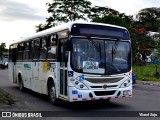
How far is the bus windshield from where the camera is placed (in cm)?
1138

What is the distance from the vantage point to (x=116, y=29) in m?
12.4

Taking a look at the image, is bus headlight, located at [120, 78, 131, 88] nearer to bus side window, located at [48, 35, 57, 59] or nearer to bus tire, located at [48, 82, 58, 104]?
bus tire, located at [48, 82, 58, 104]

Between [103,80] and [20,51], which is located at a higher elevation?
[20,51]

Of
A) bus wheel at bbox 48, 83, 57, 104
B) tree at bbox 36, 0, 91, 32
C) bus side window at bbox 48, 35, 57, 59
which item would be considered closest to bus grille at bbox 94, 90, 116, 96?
bus wheel at bbox 48, 83, 57, 104

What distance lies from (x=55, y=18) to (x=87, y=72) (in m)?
51.8

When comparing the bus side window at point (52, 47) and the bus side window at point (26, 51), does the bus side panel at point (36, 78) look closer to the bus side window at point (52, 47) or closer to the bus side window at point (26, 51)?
the bus side window at point (26, 51)

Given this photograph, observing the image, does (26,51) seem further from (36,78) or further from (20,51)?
(36,78)

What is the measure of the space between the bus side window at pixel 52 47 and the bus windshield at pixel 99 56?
58.9 inches

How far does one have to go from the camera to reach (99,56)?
1167 cm

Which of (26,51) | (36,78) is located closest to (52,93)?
(36,78)

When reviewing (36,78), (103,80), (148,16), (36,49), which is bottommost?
(36,78)

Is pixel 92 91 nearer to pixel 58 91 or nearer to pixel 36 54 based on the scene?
pixel 58 91

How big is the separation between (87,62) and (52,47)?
7.01ft

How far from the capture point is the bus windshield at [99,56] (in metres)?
11.4
